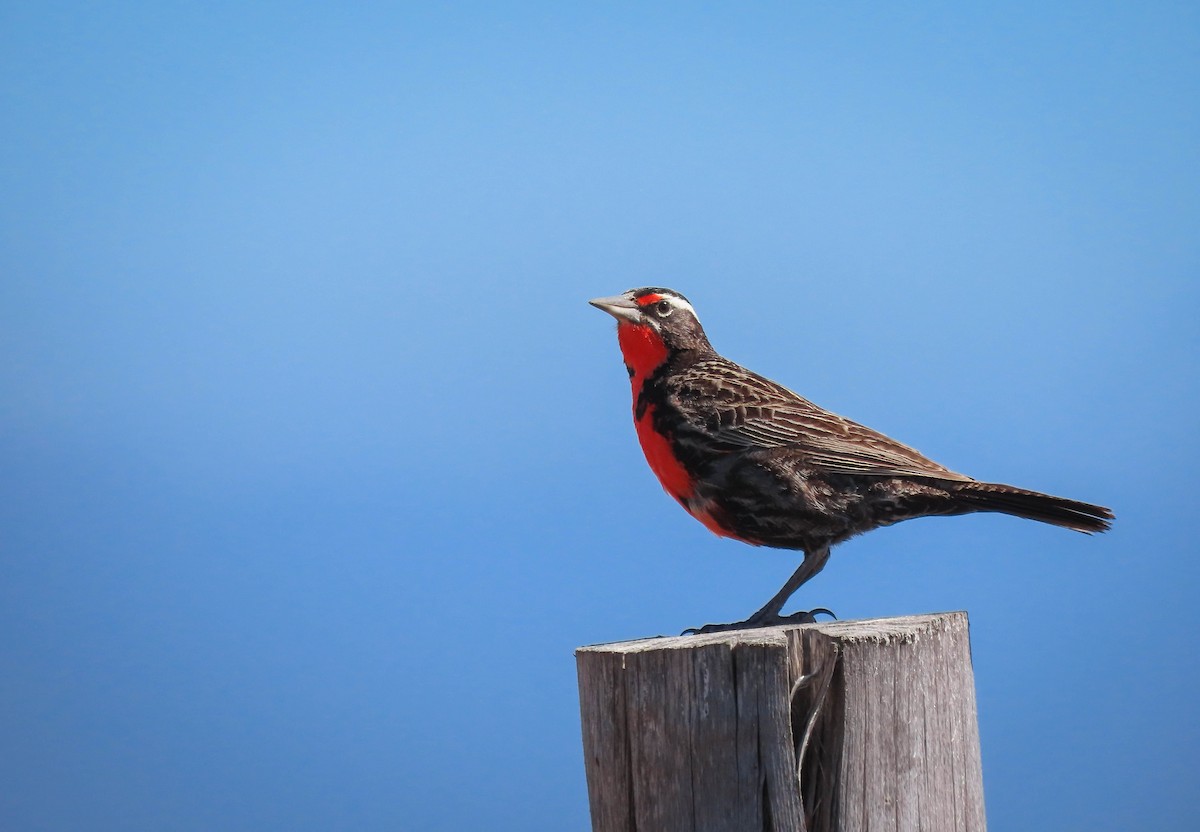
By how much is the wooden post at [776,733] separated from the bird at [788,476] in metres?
1.00

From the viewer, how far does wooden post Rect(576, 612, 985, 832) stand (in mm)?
2080

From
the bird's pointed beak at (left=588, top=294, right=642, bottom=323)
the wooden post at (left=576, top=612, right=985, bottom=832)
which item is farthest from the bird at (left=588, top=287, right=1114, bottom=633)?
the wooden post at (left=576, top=612, right=985, bottom=832)

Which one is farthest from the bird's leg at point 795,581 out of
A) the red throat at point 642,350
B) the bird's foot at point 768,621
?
the red throat at point 642,350

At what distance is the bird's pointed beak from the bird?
0.33 m

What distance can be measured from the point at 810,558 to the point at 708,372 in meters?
0.71

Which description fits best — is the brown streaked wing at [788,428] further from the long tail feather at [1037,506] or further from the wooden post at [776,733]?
the wooden post at [776,733]

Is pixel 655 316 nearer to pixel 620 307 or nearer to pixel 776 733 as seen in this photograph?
pixel 620 307

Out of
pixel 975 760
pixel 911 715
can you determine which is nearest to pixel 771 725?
pixel 911 715

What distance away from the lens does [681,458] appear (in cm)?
Answer: 358

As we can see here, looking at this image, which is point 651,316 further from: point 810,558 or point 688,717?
point 688,717

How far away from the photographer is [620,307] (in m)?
3.90

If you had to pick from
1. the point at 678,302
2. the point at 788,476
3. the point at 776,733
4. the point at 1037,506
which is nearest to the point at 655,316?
the point at 678,302

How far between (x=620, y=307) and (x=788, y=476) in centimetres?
88

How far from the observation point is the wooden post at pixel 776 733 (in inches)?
81.9
